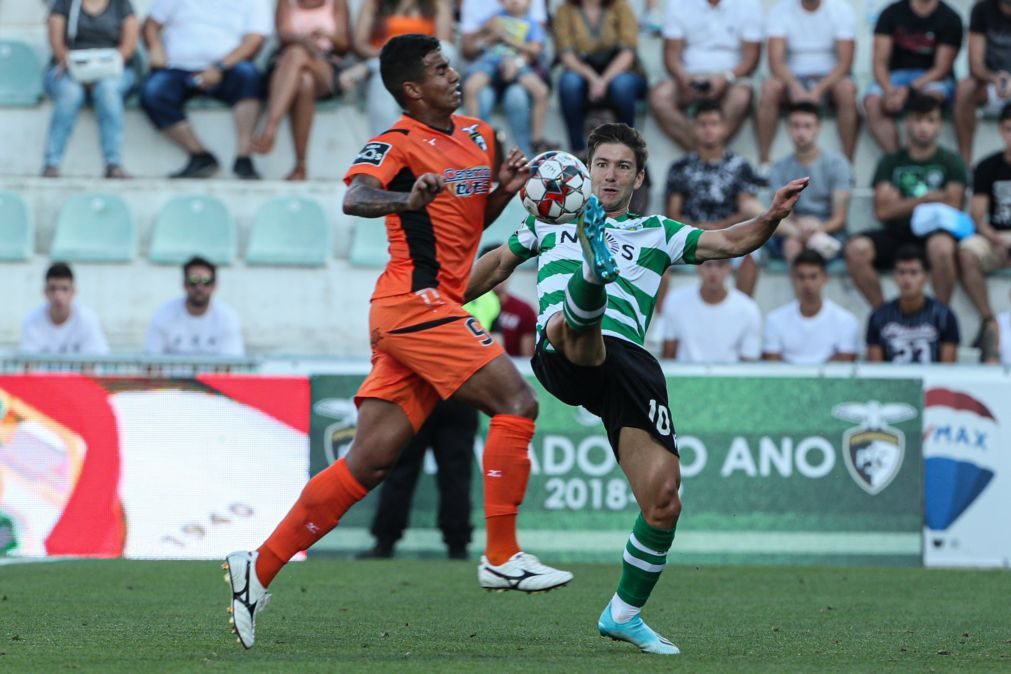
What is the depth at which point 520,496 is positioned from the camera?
675cm

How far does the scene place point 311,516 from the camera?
6.39 m

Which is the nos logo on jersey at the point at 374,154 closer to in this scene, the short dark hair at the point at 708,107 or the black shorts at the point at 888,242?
the short dark hair at the point at 708,107

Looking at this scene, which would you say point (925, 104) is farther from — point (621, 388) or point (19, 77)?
point (19, 77)

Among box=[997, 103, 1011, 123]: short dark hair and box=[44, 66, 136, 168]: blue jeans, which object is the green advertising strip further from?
box=[44, 66, 136, 168]: blue jeans

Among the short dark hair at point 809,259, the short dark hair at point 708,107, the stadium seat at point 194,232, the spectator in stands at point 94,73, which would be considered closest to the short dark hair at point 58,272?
the stadium seat at point 194,232

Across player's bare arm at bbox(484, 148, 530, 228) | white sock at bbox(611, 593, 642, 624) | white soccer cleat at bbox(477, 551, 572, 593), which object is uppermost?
player's bare arm at bbox(484, 148, 530, 228)

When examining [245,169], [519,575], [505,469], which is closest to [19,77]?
[245,169]

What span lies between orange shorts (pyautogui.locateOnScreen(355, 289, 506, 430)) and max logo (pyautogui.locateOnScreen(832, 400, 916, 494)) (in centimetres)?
570

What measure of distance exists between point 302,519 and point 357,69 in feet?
31.9

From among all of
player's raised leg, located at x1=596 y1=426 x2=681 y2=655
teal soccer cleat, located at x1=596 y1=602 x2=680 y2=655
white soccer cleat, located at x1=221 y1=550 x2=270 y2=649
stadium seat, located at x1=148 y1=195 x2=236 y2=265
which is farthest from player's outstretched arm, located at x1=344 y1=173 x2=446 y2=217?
stadium seat, located at x1=148 y1=195 x2=236 y2=265

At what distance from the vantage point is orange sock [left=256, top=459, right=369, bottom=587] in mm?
6312

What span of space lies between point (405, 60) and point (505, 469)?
1779 mm

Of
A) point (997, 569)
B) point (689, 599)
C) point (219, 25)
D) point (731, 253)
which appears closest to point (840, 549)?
point (997, 569)

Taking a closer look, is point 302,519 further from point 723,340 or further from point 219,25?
point 219,25
